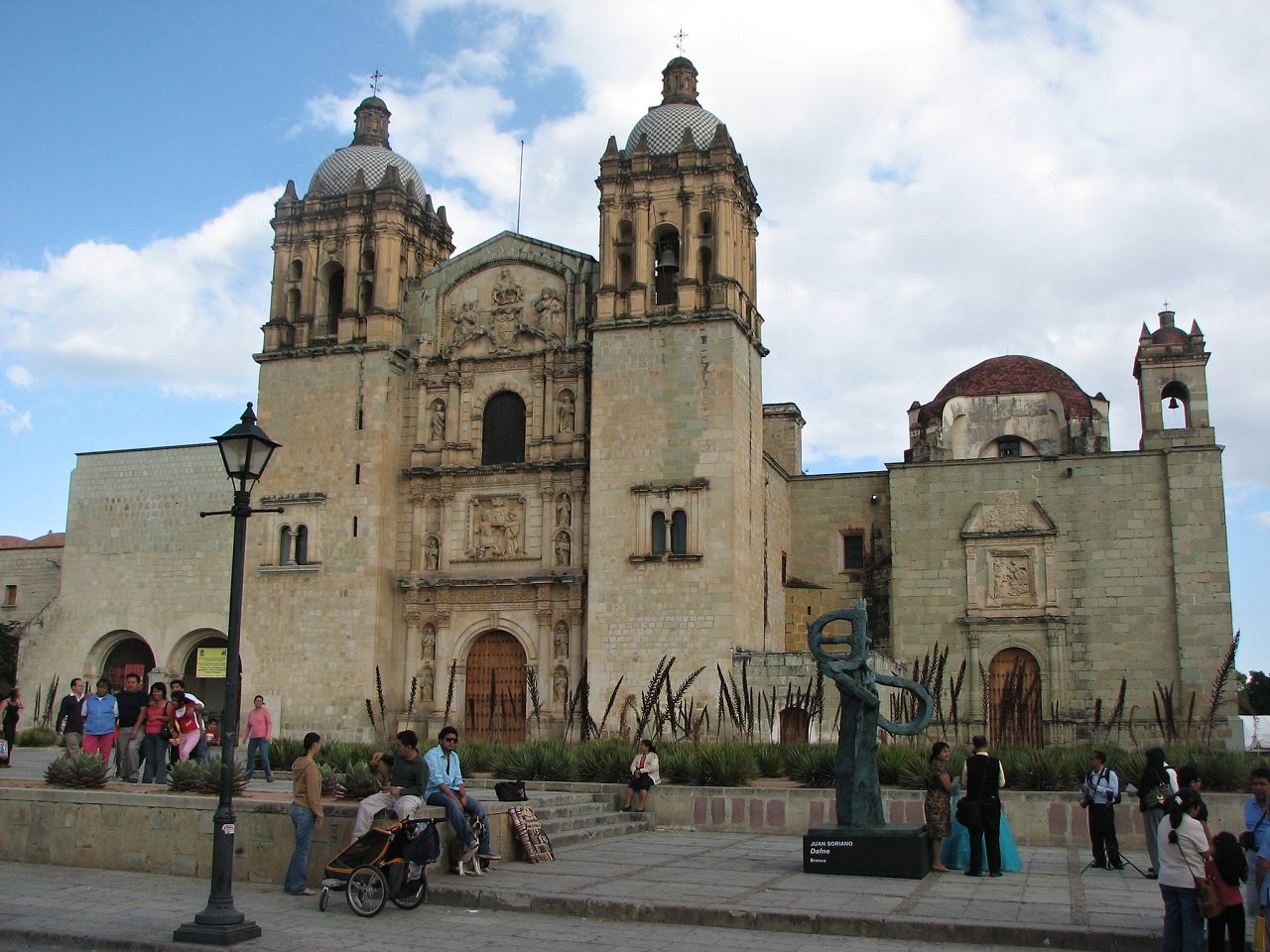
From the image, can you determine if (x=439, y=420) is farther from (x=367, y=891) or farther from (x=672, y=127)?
(x=367, y=891)

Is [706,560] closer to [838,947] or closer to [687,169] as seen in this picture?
[687,169]

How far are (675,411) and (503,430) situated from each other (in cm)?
468

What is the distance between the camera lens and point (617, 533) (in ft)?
88.9

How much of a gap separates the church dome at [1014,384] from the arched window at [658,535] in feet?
→ 34.3

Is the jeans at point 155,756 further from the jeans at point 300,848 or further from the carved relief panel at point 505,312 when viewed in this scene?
the carved relief panel at point 505,312

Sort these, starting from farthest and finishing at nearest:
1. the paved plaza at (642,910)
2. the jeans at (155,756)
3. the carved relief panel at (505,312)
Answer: the carved relief panel at (505,312), the jeans at (155,756), the paved plaza at (642,910)

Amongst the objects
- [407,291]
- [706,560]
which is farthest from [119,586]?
[706,560]

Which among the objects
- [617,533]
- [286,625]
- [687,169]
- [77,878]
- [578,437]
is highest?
[687,169]

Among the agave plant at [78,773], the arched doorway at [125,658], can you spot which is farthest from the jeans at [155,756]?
the arched doorway at [125,658]

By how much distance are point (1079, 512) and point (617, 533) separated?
1039cm

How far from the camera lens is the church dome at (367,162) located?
3209 centimetres

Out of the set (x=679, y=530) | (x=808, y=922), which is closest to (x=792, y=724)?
(x=679, y=530)

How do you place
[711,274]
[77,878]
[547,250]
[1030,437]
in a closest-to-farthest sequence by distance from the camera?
1. [77,878]
2. [711,274]
3. [547,250]
4. [1030,437]

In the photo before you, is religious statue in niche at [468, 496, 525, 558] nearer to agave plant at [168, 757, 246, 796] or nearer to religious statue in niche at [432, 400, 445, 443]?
religious statue in niche at [432, 400, 445, 443]
